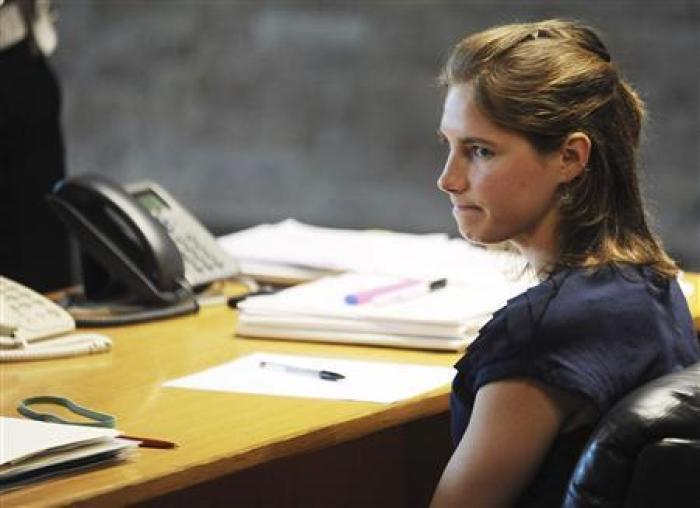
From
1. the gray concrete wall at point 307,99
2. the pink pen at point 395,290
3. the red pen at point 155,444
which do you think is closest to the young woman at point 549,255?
the red pen at point 155,444

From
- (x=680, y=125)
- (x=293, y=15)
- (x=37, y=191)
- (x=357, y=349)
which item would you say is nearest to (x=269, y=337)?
(x=357, y=349)

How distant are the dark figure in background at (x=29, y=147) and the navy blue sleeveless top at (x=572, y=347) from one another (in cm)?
189

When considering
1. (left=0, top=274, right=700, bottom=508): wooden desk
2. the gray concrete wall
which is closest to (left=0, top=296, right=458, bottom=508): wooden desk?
(left=0, top=274, right=700, bottom=508): wooden desk

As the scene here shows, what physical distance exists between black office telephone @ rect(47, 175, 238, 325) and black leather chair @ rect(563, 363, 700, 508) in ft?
3.79

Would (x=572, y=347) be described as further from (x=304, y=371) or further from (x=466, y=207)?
(x=304, y=371)

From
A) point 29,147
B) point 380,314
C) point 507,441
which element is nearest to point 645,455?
point 507,441

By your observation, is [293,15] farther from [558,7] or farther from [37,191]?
[37,191]

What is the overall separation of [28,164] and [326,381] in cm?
164

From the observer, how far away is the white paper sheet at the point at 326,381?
2.21 metres

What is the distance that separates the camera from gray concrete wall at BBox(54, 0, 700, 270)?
4066 millimetres

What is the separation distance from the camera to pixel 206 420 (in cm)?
207

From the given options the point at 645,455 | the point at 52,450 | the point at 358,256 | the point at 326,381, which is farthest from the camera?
the point at 358,256

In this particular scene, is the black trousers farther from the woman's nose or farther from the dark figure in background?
the woman's nose

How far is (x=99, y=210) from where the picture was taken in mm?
2830
